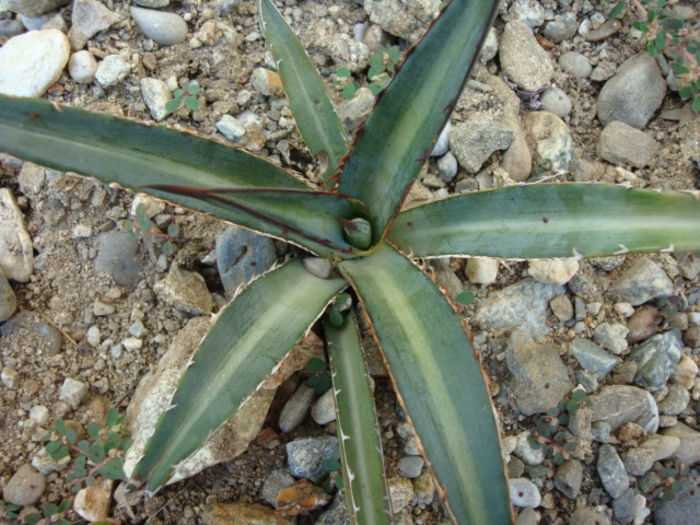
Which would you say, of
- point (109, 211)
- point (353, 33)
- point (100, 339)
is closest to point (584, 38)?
point (353, 33)

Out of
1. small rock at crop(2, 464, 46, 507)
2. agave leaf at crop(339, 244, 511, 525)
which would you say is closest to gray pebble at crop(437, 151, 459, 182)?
agave leaf at crop(339, 244, 511, 525)

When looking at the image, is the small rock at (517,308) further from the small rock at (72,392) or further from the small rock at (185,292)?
the small rock at (72,392)

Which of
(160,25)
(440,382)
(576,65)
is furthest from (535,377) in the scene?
(160,25)

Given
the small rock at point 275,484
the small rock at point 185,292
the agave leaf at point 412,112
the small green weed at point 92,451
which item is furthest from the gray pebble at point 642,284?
the small green weed at point 92,451

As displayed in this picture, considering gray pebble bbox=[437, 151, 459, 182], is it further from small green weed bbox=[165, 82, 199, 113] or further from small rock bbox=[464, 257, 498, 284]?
small green weed bbox=[165, 82, 199, 113]

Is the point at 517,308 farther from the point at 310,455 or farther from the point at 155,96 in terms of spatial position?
Result: the point at 155,96
